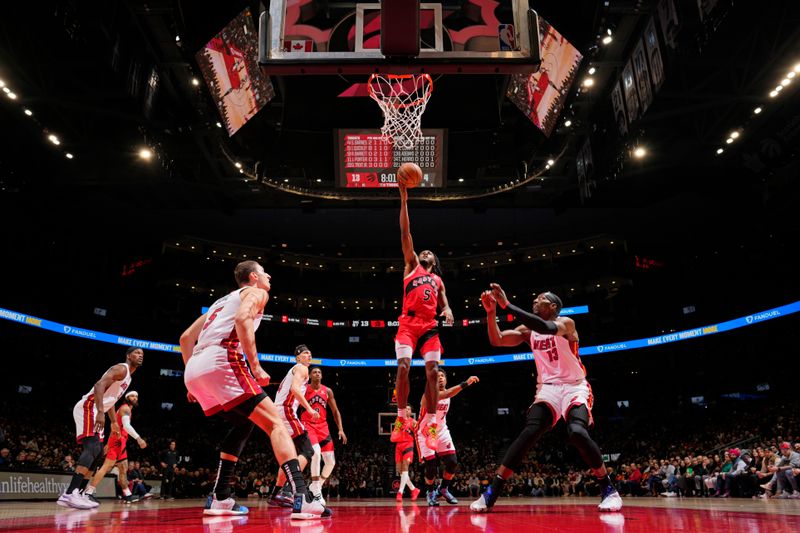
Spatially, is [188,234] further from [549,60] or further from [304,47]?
[304,47]

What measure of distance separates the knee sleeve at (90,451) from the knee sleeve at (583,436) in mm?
6207

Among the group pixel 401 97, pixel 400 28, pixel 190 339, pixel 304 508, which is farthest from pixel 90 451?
pixel 401 97

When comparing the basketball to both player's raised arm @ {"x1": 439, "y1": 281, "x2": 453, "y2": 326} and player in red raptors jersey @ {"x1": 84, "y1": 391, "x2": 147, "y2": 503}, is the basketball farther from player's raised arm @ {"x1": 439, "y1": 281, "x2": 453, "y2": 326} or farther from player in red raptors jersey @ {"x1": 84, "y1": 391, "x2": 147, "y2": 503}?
player in red raptors jersey @ {"x1": 84, "y1": 391, "x2": 147, "y2": 503}

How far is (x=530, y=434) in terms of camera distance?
5.64 meters

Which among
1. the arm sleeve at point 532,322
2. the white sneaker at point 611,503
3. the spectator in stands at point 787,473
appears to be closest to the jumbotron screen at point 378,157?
the spectator in stands at point 787,473

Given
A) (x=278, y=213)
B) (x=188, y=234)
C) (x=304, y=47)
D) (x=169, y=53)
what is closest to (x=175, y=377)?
(x=188, y=234)

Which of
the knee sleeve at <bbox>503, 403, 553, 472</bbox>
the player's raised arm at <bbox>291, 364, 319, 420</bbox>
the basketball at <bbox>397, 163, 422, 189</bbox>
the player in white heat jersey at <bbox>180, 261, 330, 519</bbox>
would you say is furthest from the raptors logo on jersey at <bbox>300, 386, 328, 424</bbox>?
the player in white heat jersey at <bbox>180, 261, 330, 519</bbox>

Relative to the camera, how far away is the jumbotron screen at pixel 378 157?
603 inches

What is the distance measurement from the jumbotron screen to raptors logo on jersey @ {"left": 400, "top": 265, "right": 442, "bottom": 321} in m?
8.25

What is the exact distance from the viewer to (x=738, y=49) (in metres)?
14.7

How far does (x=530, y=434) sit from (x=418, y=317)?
2.00 metres

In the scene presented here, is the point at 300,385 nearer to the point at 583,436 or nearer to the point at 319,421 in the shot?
the point at 319,421

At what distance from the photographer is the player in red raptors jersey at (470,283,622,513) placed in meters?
5.54

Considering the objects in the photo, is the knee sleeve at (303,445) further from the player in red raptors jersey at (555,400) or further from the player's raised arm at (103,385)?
the player's raised arm at (103,385)
